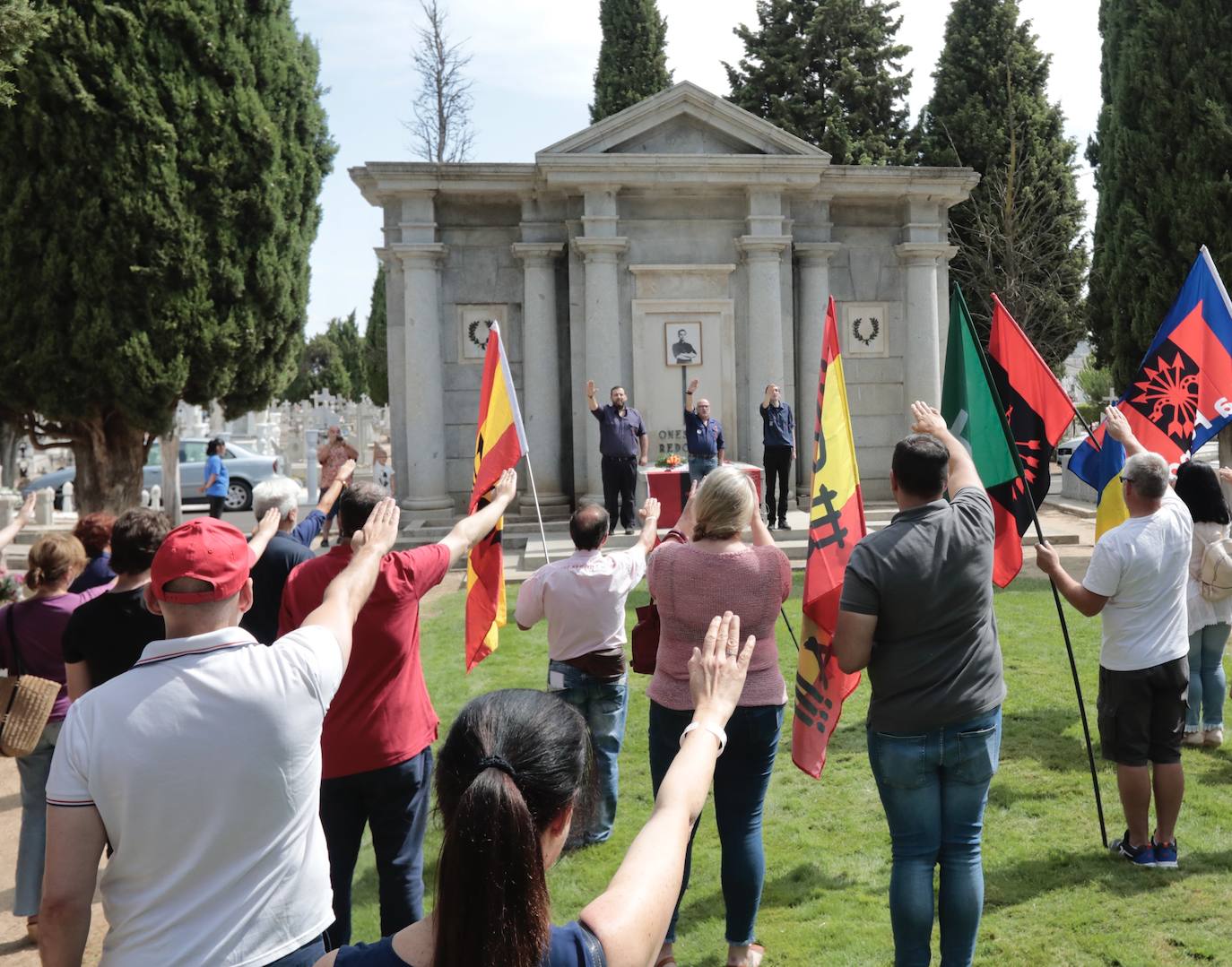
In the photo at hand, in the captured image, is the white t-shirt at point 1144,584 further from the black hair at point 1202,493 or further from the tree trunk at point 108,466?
the tree trunk at point 108,466

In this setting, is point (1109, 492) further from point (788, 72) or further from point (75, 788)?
point (788, 72)

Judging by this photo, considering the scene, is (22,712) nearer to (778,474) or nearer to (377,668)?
(377,668)

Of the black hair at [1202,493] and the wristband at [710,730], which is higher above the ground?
the black hair at [1202,493]

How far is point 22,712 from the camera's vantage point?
14.2ft

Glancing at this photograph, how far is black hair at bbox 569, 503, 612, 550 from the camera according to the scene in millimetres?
4863

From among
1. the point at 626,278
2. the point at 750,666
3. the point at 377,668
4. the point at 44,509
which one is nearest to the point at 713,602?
the point at 750,666

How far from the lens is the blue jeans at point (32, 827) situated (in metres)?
4.57

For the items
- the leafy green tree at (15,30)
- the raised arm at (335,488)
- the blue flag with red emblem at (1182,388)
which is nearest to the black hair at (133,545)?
the raised arm at (335,488)

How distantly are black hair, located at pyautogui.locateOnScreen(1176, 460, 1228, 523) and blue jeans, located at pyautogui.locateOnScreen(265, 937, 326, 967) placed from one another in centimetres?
525

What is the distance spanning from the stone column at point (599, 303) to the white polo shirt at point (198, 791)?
12356 mm

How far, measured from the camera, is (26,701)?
4320 mm

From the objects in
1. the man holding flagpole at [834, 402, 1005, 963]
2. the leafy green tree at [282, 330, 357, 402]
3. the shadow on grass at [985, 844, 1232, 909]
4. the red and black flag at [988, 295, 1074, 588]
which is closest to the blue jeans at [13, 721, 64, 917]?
the man holding flagpole at [834, 402, 1005, 963]

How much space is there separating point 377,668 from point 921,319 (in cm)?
1403

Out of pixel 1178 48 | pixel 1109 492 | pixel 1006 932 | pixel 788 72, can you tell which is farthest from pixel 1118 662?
pixel 788 72
